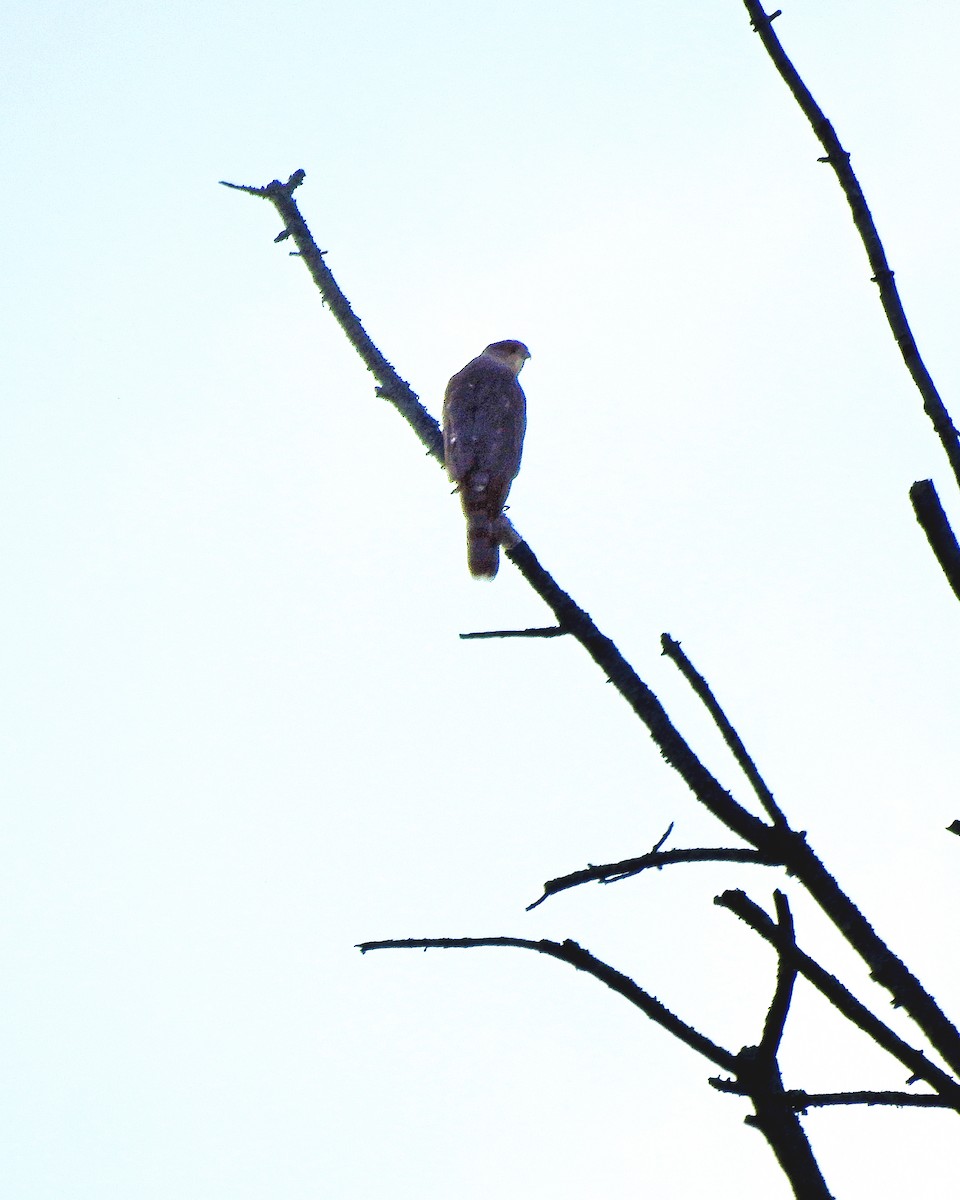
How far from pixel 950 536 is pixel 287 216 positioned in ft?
13.1

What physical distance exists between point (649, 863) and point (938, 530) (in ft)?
2.49

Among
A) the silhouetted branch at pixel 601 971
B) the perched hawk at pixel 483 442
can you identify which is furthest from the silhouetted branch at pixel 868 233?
the perched hawk at pixel 483 442

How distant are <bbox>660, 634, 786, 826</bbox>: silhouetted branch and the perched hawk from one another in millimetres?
3697

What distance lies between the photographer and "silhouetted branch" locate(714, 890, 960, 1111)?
170 cm

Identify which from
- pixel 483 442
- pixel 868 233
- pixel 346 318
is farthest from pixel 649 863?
pixel 483 442

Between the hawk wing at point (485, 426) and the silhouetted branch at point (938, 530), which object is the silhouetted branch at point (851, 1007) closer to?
the silhouetted branch at point (938, 530)

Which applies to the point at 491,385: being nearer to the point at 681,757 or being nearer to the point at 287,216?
the point at 287,216

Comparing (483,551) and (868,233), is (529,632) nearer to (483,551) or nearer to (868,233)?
(868,233)

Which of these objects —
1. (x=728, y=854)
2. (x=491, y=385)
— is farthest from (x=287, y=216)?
(x=728, y=854)

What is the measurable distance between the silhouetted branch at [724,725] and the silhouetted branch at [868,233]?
64 centimetres

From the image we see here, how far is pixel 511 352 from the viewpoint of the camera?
9.16 m

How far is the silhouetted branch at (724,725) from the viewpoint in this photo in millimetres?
2000

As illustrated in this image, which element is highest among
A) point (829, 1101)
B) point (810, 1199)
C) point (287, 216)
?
point (287, 216)

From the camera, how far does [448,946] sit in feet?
→ 6.03
